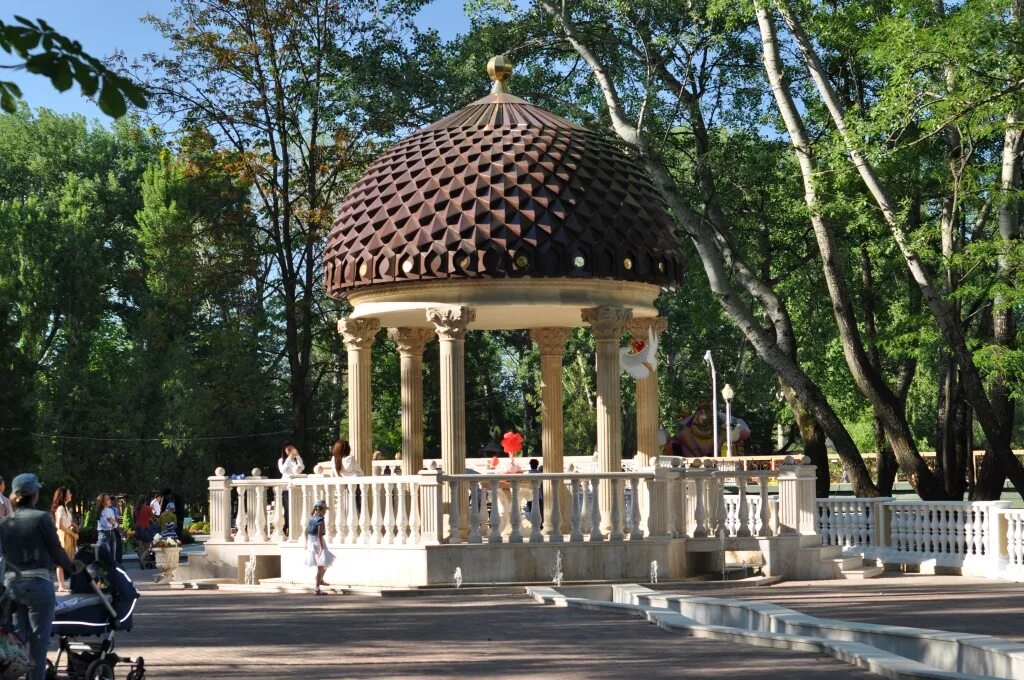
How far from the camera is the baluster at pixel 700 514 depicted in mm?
22922

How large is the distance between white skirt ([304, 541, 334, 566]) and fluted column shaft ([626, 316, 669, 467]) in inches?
213

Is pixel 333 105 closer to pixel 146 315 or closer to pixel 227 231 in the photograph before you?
pixel 227 231

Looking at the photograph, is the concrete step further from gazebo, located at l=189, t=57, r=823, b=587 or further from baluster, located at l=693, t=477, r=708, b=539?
baluster, located at l=693, t=477, r=708, b=539

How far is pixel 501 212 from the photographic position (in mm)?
22656

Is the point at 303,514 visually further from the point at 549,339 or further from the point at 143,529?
the point at 143,529

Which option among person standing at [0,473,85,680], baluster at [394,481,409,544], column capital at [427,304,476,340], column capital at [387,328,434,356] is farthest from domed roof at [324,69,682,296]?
person standing at [0,473,85,680]

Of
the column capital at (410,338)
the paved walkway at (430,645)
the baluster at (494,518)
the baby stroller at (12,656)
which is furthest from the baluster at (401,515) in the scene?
the baby stroller at (12,656)

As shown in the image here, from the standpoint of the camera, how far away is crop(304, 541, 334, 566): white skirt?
21656 millimetres

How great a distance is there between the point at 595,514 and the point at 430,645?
7.71 m

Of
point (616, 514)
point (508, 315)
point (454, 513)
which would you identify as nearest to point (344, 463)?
point (454, 513)

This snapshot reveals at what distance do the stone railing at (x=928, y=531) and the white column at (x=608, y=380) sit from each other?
512 centimetres

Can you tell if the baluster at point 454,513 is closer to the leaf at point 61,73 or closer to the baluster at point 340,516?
the baluster at point 340,516

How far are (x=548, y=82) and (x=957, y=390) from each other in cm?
1210

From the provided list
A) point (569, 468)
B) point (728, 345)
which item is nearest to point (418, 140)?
point (569, 468)
